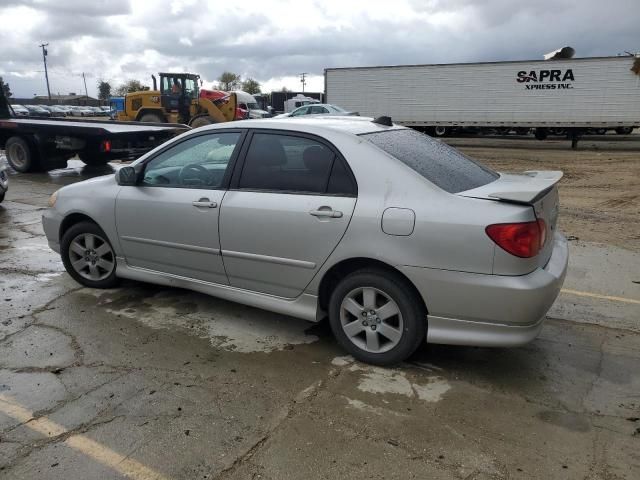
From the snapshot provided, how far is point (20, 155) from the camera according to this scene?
42.9 ft

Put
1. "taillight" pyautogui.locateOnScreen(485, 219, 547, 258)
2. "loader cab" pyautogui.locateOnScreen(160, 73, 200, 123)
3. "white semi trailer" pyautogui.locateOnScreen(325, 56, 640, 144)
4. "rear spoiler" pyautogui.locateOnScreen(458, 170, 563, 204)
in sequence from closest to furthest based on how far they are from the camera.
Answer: "taillight" pyautogui.locateOnScreen(485, 219, 547, 258), "rear spoiler" pyautogui.locateOnScreen(458, 170, 563, 204), "white semi trailer" pyautogui.locateOnScreen(325, 56, 640, 144), "loader cab" pyautogui.locateOnScreen(160, 73, 200, 123)

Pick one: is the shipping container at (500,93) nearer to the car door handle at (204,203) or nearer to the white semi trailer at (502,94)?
the white semi trailer at (502,94)

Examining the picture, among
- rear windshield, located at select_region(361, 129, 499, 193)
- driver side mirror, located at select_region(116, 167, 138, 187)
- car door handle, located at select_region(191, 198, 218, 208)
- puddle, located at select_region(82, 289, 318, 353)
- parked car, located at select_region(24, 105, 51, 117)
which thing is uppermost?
Answer: parked car, located at select_region(24, 105, 51, 117)

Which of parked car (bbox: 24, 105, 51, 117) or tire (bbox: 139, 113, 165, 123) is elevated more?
parked car (bbox: 24, 105, 51, 117)

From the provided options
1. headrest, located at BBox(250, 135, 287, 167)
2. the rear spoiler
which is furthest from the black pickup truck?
the rear spoiler

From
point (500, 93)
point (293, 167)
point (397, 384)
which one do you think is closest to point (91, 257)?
point (293, 167)

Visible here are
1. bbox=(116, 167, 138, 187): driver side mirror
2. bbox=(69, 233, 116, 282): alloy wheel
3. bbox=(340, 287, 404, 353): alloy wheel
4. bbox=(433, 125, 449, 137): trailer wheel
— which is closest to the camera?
bbox=(340, 287, 404, 353): alloy wheel

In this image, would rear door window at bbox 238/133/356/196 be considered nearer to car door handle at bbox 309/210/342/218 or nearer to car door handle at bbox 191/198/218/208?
car door handle at bbox 309/210/342/218

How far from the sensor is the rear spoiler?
3.09 metres

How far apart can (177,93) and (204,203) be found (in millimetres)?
19934

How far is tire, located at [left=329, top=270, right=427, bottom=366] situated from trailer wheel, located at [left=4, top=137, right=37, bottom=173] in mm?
11941

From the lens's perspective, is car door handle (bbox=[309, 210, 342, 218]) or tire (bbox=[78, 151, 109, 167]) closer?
car door handle (bbox=[309, 210, 342, 218])

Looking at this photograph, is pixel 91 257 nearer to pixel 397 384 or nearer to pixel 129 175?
pixel 129 175

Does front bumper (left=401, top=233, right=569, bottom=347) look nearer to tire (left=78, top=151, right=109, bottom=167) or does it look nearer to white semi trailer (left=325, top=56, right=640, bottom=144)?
tire (left=78, top=151, right=109, bottom=167)
